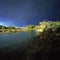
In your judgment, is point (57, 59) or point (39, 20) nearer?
point (57, 59)

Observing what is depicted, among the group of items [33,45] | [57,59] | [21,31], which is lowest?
[57,59]

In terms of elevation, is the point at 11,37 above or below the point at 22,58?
above

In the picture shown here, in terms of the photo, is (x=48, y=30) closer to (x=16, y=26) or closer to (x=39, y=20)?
(x=39, y=20)

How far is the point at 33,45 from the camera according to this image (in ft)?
20.3

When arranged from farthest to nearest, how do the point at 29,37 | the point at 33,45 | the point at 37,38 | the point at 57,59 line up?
the point at 29,37 < the point at 37,38 < the point at 33,45 < the point at 57,59

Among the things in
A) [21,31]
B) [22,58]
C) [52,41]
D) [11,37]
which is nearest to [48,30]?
[52,41]

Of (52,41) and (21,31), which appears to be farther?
(21,31)

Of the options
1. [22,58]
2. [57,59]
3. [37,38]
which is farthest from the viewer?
[37,38]

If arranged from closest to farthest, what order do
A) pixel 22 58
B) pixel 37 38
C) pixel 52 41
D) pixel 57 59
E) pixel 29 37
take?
pixel 57 59, pixel 22 58, pixel 52 41, pixel 37 38, pixel 29 37

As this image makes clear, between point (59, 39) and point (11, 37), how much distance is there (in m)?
2.61

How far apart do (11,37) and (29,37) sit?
1002 mm

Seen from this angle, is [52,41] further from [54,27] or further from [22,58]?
[22,58]

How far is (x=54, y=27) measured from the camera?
24.1ft

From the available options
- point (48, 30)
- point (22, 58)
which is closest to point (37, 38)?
point (48, 30)
